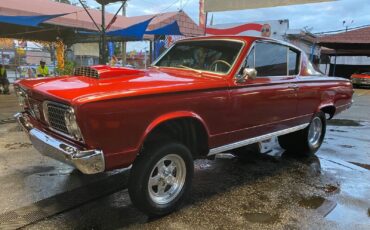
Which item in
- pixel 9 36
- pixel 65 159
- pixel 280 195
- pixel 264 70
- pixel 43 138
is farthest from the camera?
pixel 9 36

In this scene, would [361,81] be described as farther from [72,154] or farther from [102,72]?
[72,154]

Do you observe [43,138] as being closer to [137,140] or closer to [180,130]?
[137,140]

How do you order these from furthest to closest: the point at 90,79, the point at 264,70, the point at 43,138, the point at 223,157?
the point at 223,157 < the point at 264,70 < the point at 90,79 < the point at 43,138

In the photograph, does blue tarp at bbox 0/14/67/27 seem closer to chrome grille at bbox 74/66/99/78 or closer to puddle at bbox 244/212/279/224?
chrome grille at bbox 74/66/99/78

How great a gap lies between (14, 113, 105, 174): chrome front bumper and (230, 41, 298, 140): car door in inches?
68.8

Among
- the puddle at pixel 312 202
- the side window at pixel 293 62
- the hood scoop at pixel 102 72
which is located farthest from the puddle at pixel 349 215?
the hood scoop at pixel 102 72

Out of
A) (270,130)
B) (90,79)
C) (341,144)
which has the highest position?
(90,79)

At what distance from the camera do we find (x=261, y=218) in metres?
3.97

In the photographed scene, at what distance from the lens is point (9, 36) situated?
18.0 metres

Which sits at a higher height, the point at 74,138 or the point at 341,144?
the point at 74,138

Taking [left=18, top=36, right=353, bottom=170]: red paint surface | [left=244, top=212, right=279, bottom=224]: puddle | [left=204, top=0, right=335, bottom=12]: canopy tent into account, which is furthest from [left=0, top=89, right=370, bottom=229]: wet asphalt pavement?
[left=204, top=0, right=335, bottom=12]: canopy tent

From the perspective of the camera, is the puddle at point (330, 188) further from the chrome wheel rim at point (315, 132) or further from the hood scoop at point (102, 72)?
the hood scoop at point (102, 72)

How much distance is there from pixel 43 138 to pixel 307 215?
2815mm

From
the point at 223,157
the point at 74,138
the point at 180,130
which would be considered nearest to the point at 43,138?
the point at 74,138
